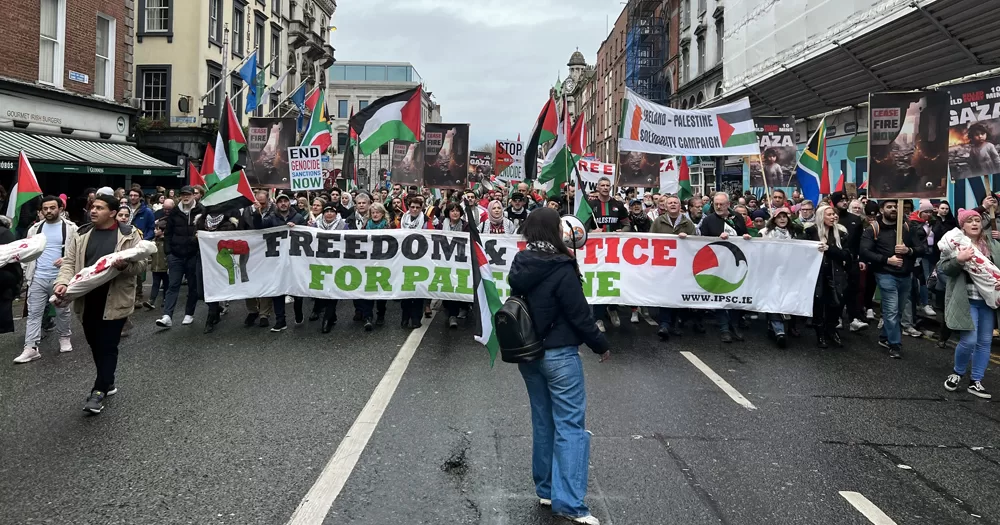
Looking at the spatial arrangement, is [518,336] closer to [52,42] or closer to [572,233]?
[572,233]

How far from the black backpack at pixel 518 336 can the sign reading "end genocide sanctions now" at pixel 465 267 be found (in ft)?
16.9

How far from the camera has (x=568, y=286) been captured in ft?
12.7

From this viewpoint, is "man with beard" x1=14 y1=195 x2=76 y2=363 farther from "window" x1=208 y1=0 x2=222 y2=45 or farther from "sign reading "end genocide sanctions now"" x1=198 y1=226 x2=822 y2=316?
"window" x1=208 y1=0 x2=222 y2=45

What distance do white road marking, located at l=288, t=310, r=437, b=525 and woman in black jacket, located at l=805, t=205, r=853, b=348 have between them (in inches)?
206

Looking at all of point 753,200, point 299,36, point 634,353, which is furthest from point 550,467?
point 299,36

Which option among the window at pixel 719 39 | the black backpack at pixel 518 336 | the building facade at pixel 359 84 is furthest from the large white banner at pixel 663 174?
the building facade at pixel 359 84

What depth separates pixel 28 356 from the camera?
→ 7504 mm

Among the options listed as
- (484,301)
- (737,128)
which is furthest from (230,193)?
(737,128)

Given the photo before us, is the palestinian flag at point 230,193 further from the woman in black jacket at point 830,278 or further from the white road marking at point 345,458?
the woman in black jacket at point 830,278

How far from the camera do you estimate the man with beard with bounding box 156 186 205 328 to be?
969 centimetres

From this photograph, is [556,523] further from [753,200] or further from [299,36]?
[299,36]

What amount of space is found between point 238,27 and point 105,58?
36.1 ft

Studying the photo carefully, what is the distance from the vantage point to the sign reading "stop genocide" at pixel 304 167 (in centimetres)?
1196

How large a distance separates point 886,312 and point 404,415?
20.7 feet
